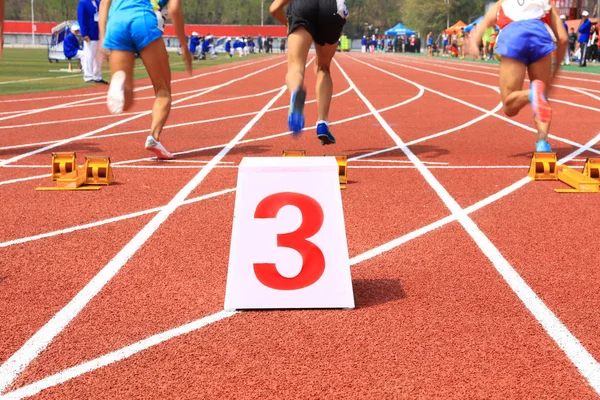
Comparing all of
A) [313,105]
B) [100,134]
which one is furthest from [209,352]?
[313,105]

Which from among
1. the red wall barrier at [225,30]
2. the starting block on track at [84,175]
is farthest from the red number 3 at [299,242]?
the red wall barrier at [225,30]

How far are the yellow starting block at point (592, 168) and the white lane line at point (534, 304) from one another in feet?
4.18

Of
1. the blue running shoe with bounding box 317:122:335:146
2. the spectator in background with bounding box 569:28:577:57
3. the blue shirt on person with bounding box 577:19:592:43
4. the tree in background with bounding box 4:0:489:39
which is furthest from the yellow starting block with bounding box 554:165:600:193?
the tree in background with bounding box 4:0:489:39

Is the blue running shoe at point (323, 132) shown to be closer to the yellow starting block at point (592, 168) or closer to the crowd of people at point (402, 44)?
the yellow starting block at point (592, 168)

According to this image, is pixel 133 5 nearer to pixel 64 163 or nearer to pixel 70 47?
pixel 64 163

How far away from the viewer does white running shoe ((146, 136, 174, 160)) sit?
7606mm

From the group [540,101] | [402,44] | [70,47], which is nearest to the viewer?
[540,101]

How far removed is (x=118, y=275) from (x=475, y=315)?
181 cm

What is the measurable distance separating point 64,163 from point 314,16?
2.44 metres

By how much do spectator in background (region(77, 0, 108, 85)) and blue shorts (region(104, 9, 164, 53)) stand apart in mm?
7927

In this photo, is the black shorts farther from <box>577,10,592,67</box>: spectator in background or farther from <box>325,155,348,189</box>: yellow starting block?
<box>577,10,592,67</box>: spectator in background

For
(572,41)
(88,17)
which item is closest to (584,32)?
(572,41)

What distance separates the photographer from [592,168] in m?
6.66

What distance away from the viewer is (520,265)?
171 inches
